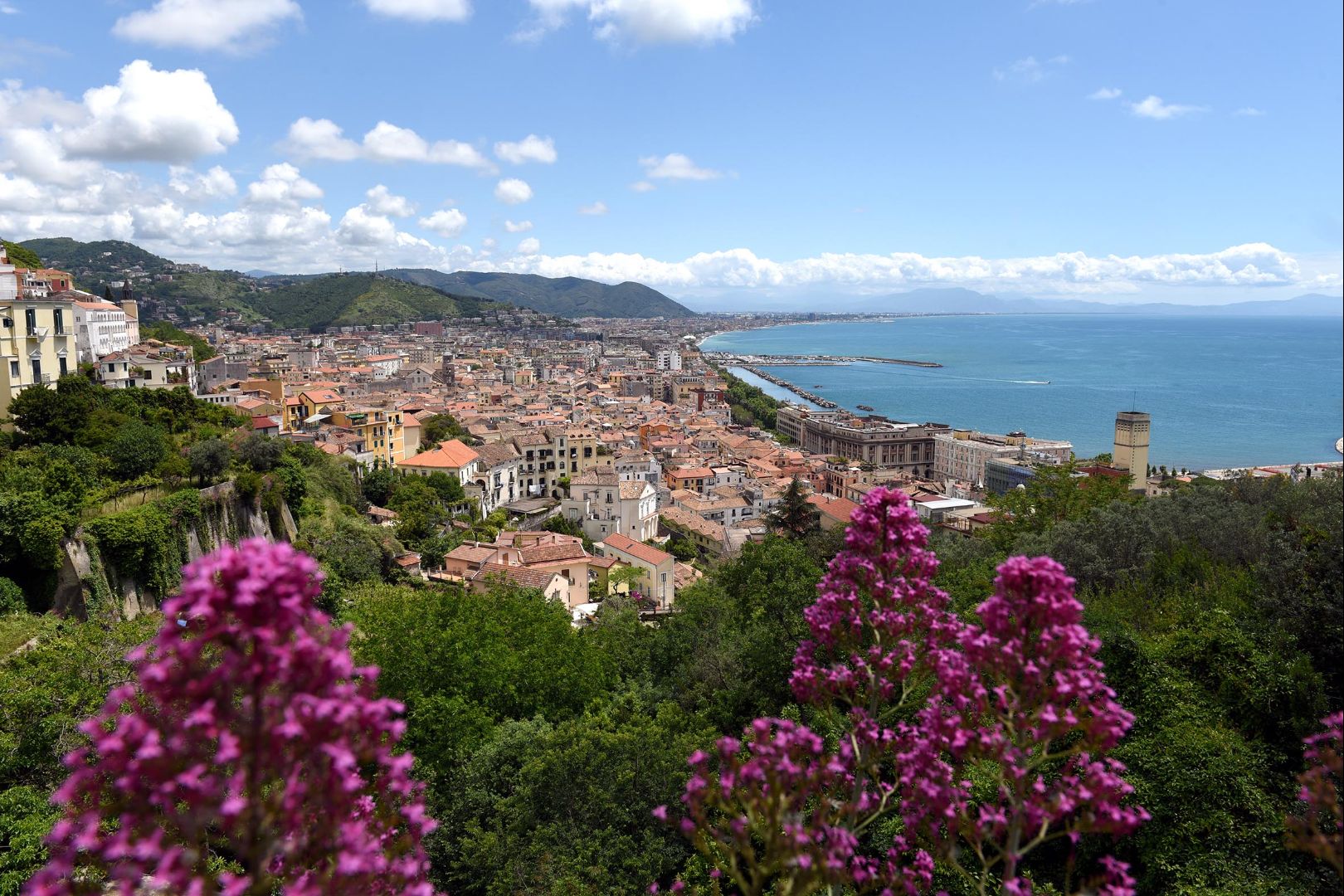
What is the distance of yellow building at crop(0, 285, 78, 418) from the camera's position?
2102 cm

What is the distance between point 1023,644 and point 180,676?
276 cm

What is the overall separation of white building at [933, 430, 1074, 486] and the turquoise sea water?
11058 millimetres

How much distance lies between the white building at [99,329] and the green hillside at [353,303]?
103m

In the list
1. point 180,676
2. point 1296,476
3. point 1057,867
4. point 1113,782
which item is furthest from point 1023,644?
point 1296,476

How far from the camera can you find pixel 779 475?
4859cm

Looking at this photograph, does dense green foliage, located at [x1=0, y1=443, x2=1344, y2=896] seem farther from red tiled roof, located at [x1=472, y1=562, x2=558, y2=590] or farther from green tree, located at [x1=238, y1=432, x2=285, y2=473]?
green tree, located at [x1=238, y1=432, x2=285, y2=473]

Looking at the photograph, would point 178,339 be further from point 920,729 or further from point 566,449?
point 920,729

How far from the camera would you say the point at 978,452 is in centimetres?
5656

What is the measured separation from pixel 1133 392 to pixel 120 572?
103 m

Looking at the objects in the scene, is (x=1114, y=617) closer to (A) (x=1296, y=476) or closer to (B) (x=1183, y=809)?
(B) (x=1183, y=809)

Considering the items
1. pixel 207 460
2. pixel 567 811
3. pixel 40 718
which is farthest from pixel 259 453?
pixel 567 811

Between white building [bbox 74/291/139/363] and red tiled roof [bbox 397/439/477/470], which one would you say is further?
red tiled roof [bbox 397/439/477/470]

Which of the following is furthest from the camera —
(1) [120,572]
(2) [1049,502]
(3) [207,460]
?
(2) [1049,502]

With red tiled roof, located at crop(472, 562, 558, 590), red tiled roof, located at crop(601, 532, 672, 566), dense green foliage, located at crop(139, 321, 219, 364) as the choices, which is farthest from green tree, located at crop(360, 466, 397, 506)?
dense green foliage, located at crop(139, 321, 219, 364)
